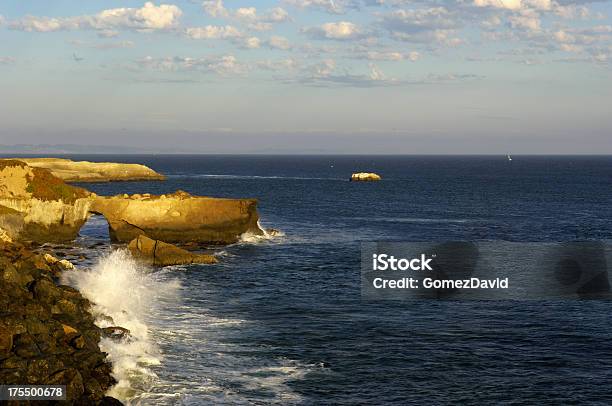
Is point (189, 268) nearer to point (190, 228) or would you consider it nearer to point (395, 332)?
point (190, 228)

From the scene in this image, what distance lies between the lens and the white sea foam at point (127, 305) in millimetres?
29814

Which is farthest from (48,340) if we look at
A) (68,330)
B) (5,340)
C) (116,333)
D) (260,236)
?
(260,236)

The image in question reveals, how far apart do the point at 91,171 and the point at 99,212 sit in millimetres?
126760

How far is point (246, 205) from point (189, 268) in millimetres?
15362

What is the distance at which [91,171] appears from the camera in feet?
611

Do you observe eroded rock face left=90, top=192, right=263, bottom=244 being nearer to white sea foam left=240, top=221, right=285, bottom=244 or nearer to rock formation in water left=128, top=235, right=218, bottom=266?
white sea foam left=240, top=221, right=285, bottom=244

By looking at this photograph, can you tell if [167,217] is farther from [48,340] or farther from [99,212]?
[48,340]

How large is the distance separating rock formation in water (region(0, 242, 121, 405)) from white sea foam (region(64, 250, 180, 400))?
96cm

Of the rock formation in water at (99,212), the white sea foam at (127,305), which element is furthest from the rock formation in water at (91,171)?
the white sea foam at (127,305)

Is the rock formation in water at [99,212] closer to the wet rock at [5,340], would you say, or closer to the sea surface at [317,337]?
the sea surface at [317,337]

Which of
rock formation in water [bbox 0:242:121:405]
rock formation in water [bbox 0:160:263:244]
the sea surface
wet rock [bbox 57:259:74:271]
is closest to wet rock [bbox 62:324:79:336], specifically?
rock formation in water [bbox 0:242:121:405]

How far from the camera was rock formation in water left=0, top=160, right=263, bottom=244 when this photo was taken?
207ft

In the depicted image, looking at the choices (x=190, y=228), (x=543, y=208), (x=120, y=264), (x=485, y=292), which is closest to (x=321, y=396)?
(x=485, y=292)

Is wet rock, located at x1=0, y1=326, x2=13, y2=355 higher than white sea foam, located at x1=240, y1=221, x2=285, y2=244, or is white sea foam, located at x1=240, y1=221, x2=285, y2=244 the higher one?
wet rock, located at x1=0, y1=326, x2=13, y2=355
